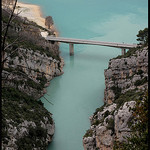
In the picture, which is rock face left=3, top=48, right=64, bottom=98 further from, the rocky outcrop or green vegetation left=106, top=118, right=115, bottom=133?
green vegetation left=106, top=118, right=115, bottom=133

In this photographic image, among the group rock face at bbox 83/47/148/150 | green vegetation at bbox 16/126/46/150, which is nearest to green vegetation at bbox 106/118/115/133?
rock face at bbox 83/47/148/150

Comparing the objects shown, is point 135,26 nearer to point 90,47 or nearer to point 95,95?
point 90,47

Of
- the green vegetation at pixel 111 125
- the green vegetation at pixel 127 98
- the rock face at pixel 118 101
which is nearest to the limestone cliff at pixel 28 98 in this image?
the rock face at pixel 118 101

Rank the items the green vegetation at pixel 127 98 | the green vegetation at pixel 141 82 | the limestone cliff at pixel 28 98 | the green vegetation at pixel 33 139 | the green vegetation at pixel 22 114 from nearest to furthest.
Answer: the green vegetation at pixel 127 98 → the green vegetation at pixel 33 139 → the limestone cliff at pixel 28 98 → the green vegetation at pixel 22 114 → the green vegetation at pixel 141 82

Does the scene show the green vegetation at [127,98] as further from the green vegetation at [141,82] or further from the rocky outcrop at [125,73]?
the rocky outcrop at [125,73]

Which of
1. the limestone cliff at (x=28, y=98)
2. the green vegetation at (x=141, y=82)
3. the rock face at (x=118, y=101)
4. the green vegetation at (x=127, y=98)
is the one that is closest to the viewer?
the rock face at (x=118, y=101)

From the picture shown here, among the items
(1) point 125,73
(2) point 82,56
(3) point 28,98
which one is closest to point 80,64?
(2) point 82,56

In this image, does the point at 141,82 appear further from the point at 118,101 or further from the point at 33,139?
the point at 33,139
